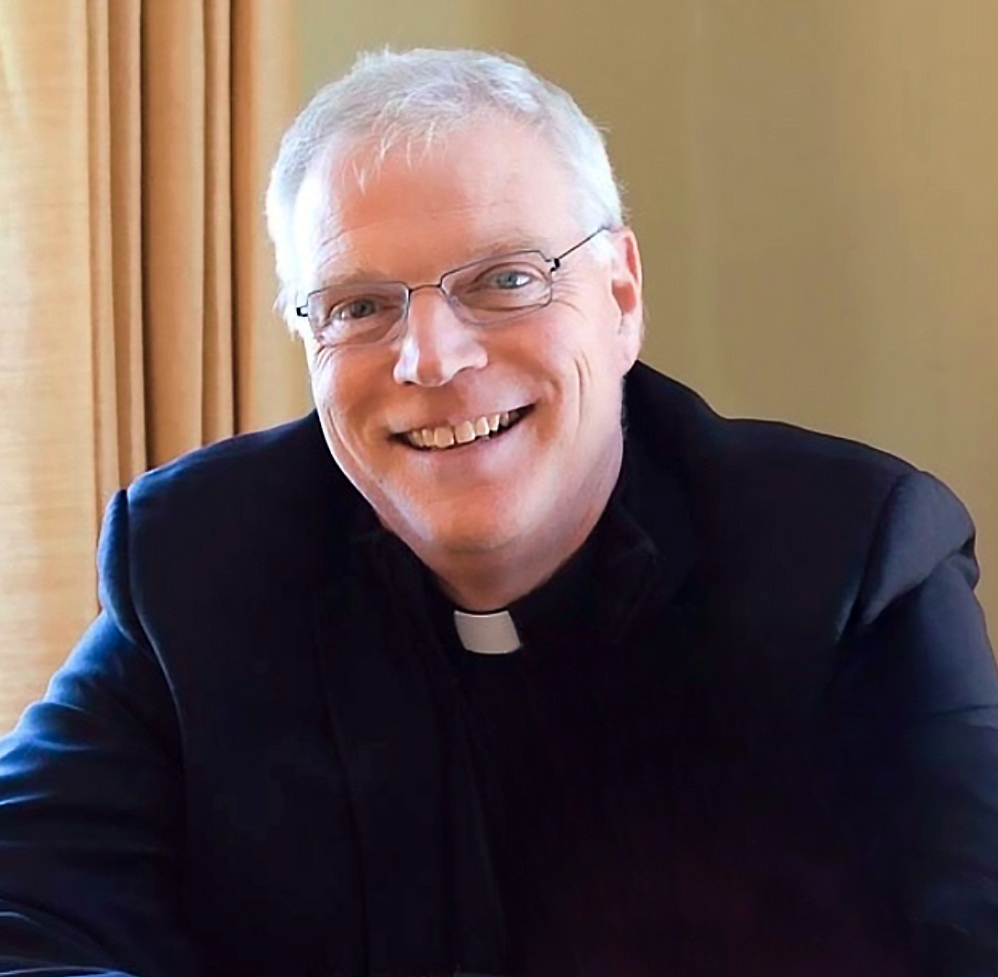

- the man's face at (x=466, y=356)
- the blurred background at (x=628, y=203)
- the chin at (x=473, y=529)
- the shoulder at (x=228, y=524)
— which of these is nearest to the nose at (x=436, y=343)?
the man's face at (x=466, y=356)

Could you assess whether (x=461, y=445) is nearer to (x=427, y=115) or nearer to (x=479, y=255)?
(x=479, y=255)

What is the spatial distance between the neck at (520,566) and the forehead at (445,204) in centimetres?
23

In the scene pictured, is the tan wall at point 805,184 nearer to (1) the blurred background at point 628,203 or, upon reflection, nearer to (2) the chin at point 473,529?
(1) the blurred background at point 628,203

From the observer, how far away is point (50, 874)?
4.09 feet

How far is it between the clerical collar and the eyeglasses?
0.26 meters

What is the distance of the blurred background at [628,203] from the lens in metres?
1.68

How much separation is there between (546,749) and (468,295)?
38 cm

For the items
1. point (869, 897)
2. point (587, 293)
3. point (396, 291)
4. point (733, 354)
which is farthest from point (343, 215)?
point (733, 354)

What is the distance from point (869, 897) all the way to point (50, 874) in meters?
0.63

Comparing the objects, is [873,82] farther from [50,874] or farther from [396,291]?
[50,874]

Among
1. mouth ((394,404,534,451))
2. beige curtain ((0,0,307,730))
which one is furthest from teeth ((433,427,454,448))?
beige curtain ((0,0,307,730))

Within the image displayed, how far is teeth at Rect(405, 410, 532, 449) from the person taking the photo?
1252 mm

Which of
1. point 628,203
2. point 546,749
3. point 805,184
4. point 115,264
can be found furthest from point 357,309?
point 628,203

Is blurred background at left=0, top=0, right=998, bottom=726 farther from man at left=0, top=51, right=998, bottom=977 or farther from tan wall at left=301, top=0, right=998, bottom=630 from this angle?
man at left=0, top=51, right=998, bottom=977
